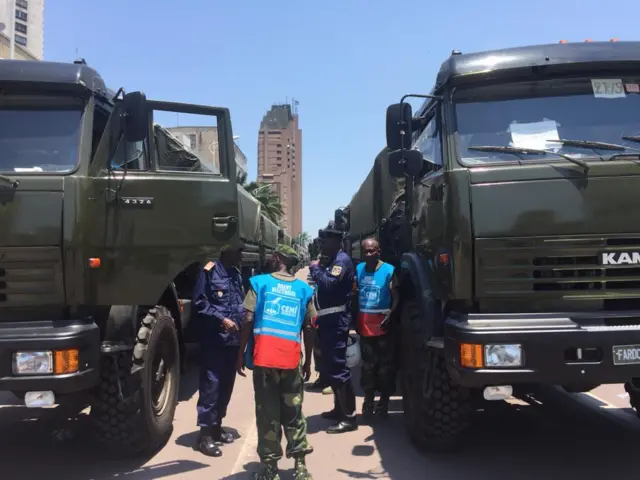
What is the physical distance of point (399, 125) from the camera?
4348 millimetres

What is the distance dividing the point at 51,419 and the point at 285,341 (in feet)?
10.2

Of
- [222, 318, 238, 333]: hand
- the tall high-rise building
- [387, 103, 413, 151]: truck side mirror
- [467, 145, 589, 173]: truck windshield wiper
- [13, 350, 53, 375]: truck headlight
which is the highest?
the tall high-rise building

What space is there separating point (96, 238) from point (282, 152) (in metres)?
116

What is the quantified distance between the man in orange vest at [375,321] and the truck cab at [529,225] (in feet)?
3.35

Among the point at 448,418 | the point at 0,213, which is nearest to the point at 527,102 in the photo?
the point at 448,418

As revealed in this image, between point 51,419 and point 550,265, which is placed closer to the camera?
point 550,265

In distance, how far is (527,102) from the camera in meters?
4.01

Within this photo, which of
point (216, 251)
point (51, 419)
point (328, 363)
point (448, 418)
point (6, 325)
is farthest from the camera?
point (51, 419)

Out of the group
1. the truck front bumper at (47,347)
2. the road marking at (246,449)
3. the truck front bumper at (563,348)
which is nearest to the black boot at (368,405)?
the road marking at (246,449)

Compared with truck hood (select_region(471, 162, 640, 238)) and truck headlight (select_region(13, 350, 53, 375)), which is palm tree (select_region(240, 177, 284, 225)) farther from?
truck hood (select_region(471, 162, 640, 238))

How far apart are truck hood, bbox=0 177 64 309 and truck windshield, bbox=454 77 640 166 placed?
9.34 feet

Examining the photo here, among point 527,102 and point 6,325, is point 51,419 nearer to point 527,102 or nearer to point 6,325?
point 6,325

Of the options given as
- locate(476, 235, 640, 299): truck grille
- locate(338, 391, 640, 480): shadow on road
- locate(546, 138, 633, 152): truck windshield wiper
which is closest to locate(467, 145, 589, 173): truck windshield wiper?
locate(546, 138, 633, 152): truck windshield wiper

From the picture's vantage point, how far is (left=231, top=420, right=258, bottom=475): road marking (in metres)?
4.37
